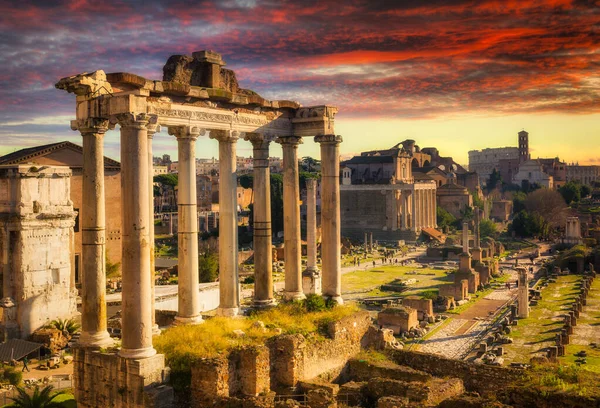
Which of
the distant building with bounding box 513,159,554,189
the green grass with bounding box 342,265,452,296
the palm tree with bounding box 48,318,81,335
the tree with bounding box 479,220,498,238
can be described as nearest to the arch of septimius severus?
the palm tree with bounding box 48,318,81,335

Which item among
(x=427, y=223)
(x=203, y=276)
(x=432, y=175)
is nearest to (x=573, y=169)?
(x=432, y=175)

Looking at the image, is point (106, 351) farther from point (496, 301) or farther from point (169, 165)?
point (169, 165)

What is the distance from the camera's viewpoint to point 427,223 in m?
83.9

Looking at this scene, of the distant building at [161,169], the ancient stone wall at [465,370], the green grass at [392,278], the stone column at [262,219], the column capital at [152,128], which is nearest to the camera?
the column capital at [152,128]

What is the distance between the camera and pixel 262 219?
15.5 m

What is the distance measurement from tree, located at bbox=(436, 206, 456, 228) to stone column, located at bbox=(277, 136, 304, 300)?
241 feet

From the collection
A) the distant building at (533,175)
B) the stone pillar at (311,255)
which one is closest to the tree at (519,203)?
the distant building at (533,175)

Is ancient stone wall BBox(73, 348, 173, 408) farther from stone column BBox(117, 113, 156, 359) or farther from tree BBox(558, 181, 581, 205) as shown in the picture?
tree BBox(558, 181, 581, 205)

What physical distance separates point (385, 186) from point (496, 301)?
45096 millimetres

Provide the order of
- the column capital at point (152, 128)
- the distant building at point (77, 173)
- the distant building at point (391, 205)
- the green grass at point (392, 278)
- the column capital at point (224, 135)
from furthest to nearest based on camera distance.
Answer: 1. the distant building at point (391, 205)
2. the green grass at point (392, 278)
3. the distant building at point (77, 173)
4. the column capital at point (224, 135)
5. the column capital at point (152, 128)

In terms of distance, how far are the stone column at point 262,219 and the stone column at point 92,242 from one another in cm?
429

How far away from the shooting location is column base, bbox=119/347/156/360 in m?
11.0

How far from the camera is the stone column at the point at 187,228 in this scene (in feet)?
44.7

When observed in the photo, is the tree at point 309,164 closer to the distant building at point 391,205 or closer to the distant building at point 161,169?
the distant building at point 391,205
